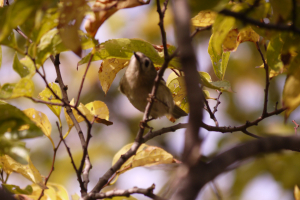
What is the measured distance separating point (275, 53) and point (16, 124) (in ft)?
4.44

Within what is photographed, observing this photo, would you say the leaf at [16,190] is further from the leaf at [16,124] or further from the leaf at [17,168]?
the leaf at [16,124]

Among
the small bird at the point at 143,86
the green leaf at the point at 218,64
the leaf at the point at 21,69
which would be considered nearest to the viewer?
the leaf at the point at 21,69

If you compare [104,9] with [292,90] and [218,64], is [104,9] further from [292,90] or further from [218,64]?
[218,64]

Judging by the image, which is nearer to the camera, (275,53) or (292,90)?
(292,90)

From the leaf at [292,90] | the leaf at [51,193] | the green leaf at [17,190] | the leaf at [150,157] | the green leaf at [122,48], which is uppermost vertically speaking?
the green leaf at [122,48]

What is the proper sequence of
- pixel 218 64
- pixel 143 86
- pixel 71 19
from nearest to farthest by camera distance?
pixel 71 19 → pixel 218 64 → pixel 143 86

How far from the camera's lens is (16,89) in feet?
4.37

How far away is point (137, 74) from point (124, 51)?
0.93m

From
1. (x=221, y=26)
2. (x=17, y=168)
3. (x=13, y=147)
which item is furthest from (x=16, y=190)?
(x=221, y=26)

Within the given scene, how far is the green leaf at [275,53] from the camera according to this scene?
1536mm

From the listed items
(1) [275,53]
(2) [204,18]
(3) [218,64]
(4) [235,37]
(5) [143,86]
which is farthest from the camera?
(5) [143,86]

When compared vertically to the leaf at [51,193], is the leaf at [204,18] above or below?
above

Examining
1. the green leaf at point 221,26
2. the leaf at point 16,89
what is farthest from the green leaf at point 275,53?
the leaf at point 16,89

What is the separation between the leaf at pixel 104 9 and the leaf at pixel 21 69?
36cm
